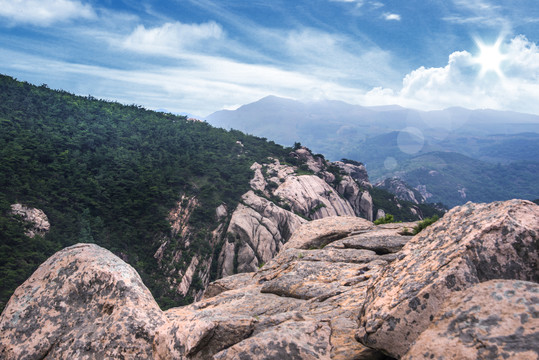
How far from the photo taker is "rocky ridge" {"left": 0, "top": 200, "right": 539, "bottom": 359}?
356cm

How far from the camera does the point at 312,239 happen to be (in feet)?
50.5

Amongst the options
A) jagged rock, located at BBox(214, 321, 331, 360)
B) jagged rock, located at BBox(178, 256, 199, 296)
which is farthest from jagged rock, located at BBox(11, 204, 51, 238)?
jagged rock, located at BBox(214, 321, 331, 360)

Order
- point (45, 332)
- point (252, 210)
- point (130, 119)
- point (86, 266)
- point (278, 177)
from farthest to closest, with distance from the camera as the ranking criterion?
point (130, 119)
point (278, 177)
point (252, 210)
point (86, 266)
point (45, 332)

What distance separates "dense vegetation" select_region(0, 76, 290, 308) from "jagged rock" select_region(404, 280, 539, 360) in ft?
151

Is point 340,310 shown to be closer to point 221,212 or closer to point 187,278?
point 187,278

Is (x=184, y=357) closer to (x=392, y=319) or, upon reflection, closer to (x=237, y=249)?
(x=392, y=319)

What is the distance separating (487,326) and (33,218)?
5701cm

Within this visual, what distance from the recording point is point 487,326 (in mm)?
3344

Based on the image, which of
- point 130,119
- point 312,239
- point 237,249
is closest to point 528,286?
point 312,239

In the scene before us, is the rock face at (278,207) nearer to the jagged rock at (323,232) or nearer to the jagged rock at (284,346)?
the jagged rock at (323,232)

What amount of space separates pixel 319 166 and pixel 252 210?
143 ft

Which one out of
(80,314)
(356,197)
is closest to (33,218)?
(80,314)

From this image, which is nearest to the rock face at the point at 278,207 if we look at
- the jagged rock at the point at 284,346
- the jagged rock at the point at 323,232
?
the jagged rock at the point at 323,232

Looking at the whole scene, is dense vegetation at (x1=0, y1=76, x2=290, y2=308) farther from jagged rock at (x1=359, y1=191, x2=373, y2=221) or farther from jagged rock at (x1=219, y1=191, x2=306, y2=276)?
jagged rock at (x1=359, y1=191, x2=373, y2=221)
